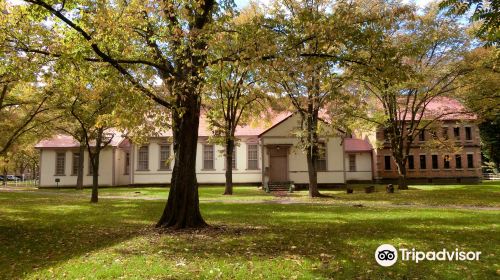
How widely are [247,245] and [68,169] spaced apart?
3471 cm

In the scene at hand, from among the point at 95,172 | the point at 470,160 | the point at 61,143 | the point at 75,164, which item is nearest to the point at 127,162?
the point at 75,164

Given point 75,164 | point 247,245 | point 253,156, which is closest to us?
point 247,245

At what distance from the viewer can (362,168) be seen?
136ft

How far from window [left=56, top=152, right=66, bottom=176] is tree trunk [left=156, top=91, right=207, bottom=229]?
103 ft

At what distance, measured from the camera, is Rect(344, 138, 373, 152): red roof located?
41100mm

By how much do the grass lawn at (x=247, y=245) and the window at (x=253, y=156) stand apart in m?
22.1

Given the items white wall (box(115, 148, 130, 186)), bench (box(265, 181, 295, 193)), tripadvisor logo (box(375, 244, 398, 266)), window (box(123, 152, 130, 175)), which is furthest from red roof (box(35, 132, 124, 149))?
tripadvisor logo (box(375, 244, 398, 266))

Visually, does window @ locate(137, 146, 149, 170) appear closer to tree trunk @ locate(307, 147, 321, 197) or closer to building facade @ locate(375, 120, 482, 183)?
tree trunk @ locate(307, 147, 321, 197)

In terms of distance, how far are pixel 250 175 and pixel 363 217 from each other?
23.6m

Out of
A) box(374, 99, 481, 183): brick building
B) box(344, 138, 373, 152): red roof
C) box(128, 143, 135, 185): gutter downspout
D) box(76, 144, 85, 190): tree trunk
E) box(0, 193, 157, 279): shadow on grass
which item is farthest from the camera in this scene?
box(374, 99, 481, 183): brick building

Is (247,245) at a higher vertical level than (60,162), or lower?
lower

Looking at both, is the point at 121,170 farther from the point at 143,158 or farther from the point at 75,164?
the point at 75,164

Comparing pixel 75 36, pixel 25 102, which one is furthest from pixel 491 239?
pixel 25 102

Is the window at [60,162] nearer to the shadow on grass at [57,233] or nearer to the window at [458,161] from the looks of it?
the shadow on grass at [57,233]
